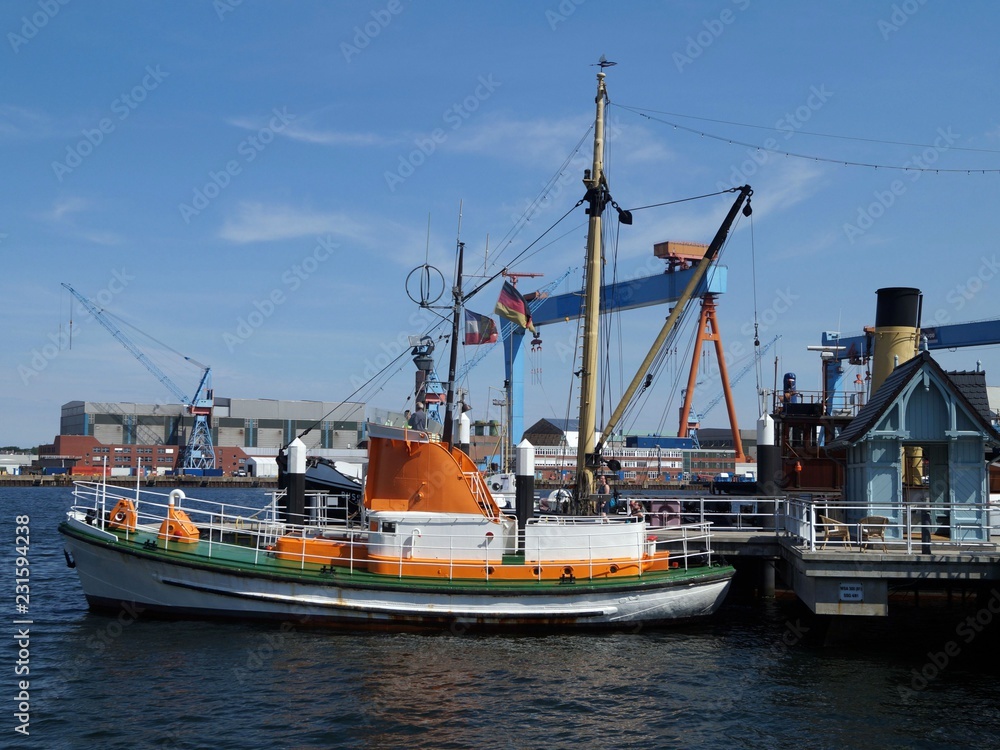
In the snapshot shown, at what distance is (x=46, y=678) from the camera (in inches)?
645

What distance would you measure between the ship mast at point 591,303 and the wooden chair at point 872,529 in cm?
720

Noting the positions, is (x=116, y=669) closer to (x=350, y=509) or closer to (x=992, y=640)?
(x=350, y=509)

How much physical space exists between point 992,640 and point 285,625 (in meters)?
15.4

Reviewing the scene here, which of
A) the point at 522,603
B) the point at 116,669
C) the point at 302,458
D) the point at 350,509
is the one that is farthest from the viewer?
the point at 350,509

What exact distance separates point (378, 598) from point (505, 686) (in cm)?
441

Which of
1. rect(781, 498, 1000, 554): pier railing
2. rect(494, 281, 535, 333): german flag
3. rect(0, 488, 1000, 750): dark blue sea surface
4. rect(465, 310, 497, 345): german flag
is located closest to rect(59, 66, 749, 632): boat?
rect(0, 488, 1000, 750): dark blue sea surface

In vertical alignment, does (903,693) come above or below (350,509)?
below

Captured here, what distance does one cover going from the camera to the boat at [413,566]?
19.6 meters

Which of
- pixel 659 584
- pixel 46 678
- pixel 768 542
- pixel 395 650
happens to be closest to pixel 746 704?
pixel 659 584

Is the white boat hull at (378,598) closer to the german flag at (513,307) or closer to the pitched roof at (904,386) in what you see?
the pitched roof at (904,386)

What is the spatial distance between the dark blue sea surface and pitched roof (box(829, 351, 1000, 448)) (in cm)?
438

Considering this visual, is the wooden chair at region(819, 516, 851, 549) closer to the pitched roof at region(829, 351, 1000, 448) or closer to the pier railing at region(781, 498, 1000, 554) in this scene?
the pier railing at region(781, 498, 1000, 554)

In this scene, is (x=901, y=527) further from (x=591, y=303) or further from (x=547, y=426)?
(x=547, y=426)

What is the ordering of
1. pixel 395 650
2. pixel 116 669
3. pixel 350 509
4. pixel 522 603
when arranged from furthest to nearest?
1. pixel 350 509
2. pixel 522 603
3. pixel 395 650
4. pixel 116 669
